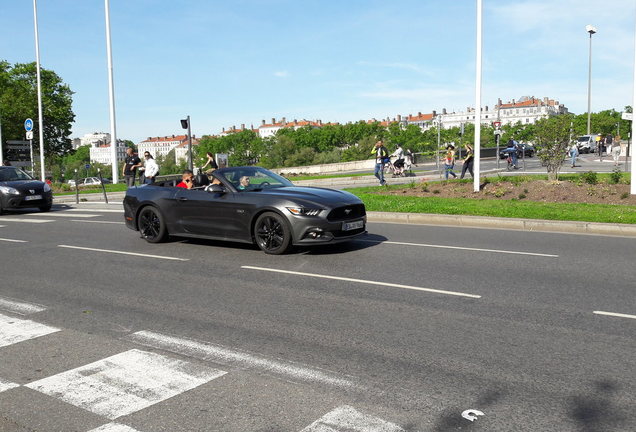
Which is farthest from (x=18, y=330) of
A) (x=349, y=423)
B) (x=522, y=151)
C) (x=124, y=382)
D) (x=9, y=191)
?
(x=522, y=151)

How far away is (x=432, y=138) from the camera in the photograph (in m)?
130

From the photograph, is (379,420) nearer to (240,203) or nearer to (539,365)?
(539,365)

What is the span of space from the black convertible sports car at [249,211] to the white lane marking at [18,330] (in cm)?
433

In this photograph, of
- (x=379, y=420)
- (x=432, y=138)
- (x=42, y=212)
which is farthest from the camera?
(x=432, y=138)

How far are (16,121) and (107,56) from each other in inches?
1247

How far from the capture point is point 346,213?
9.61m

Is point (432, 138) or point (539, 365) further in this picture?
point (432, 138)

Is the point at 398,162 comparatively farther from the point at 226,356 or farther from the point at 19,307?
the point at 226,356

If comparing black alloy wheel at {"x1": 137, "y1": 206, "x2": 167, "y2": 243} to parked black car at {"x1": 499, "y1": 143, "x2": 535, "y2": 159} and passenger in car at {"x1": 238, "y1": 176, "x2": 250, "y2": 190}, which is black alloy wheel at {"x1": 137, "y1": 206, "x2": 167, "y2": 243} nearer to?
passenger in car at {"x1": 238, "y1": 176, "x2": 250, "y2": 190}

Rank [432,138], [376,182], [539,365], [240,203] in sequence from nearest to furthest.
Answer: [539,365] → [240,203] → [376,182] → [432,138]

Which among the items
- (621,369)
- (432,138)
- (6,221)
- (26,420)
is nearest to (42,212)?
(6,221)

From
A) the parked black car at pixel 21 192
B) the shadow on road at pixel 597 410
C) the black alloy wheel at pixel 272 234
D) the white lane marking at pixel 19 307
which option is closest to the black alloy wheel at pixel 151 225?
the black alloy wheel at pixel 272 234

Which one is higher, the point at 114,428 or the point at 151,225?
the point at 151,225

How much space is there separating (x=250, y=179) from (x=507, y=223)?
6.10 metres
